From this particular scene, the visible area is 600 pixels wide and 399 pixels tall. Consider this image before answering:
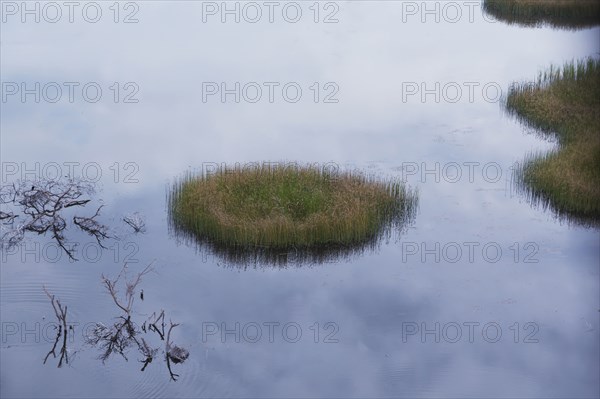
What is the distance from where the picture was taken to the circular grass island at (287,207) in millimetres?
19656

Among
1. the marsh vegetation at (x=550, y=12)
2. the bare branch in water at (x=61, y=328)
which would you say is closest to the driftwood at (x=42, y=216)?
the bare branch in water at (x=61, y=328)

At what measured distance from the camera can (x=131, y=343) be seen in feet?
54.4

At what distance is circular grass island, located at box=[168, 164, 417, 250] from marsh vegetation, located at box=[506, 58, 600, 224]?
3000mm

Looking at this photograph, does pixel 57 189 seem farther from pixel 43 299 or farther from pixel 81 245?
pixel 43 299

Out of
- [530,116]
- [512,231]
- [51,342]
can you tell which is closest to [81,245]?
[51,342]

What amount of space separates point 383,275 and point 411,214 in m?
2.56

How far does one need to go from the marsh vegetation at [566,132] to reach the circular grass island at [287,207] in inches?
118

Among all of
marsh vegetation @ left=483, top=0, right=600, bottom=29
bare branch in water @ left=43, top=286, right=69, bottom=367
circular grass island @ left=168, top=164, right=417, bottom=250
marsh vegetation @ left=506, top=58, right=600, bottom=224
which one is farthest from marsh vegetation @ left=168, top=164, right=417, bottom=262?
marsh vegetation @ left=483, top=0, right=600, bottom=29

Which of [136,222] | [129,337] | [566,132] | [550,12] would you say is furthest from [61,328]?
[550,12]

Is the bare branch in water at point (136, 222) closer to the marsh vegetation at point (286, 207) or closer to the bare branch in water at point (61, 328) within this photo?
the marsh vegetation at point (286, 207)

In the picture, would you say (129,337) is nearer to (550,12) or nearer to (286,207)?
(286,207)

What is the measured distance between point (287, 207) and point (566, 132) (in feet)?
26.6

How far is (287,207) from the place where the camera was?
20.4 m

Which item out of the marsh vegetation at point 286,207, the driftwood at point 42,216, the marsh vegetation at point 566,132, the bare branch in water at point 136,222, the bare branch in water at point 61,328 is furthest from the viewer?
the marsh vegetation at point 566,132
